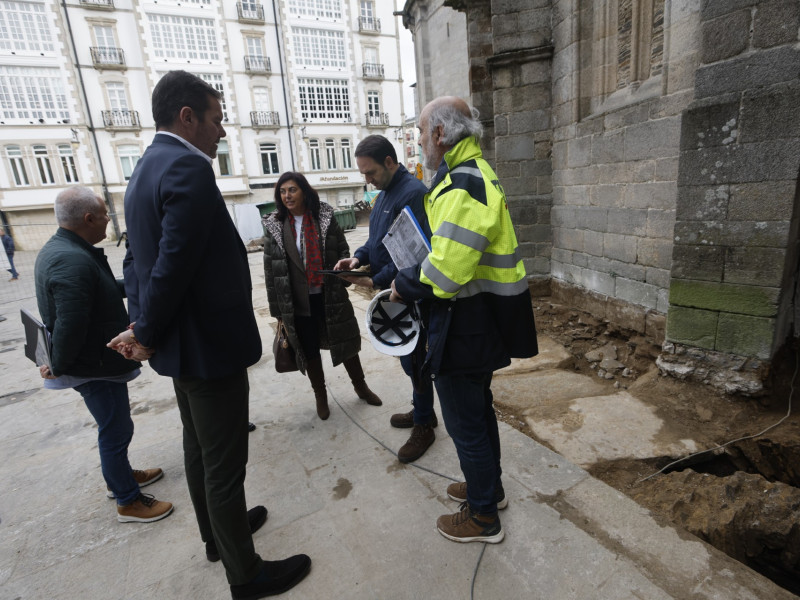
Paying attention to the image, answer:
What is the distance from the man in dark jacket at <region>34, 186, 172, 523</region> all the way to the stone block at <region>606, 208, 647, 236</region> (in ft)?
15.4

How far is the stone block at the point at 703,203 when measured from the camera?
122 inches

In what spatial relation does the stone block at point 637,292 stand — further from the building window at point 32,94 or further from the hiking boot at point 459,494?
the building window at point 32,94

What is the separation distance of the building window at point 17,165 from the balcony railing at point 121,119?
4706mm

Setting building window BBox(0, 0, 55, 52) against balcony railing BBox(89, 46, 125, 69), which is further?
balcony railing BBox(89, 46, 125, 69)

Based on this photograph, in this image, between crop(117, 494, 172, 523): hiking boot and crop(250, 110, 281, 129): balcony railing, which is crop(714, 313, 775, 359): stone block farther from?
crop(250, 110, 281, 129): balcony railing

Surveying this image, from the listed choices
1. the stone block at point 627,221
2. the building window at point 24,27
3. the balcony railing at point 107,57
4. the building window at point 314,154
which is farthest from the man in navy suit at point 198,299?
the building window at point 24,27

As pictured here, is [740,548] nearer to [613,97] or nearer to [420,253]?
[420,253]

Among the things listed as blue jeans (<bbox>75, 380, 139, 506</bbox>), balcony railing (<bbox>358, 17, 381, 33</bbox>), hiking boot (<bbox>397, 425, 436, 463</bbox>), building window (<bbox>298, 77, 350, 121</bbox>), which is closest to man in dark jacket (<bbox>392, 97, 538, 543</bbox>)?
hiking boot (<bbox>397, 425, 436, 463</bbox>)

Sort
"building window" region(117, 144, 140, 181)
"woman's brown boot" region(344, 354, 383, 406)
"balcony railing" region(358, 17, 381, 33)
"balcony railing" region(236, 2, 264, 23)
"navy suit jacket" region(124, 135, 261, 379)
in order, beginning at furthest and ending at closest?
"balcony railing" region(358, 17, 381, 33) → "balcony railing" region(236, 2, 264, 23) → "building window" region(117, 144, 140, 181) → "woman's brown boot" region(344, 354, 383, 406) → "navy suit jacket" region(124, 135, 261, 379)

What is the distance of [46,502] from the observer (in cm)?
265

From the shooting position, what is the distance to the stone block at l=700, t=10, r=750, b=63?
2.79m

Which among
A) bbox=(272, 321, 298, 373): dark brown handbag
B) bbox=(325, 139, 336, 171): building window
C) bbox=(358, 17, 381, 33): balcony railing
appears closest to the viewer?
bbox=(272, 321, 298, 373): dark brown handbag

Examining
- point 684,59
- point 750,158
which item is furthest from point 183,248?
point 684,59

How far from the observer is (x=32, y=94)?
78.5 feet
